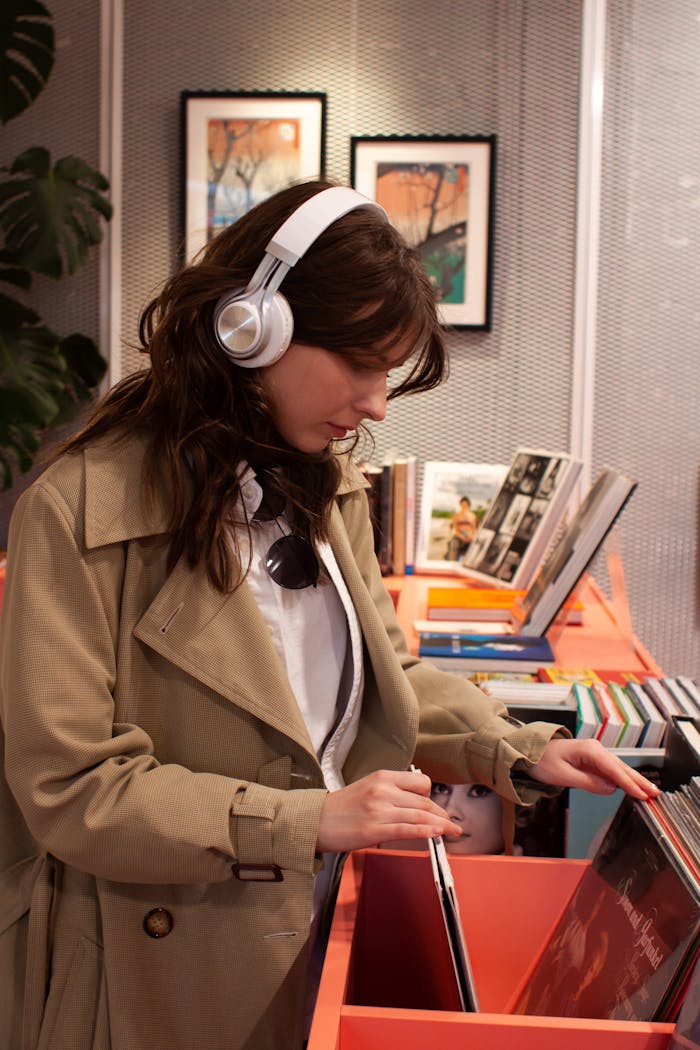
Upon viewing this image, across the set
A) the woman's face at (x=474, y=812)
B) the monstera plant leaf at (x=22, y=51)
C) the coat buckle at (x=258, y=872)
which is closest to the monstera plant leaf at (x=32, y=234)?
the monstera plant leaf at (x=22, y=51)

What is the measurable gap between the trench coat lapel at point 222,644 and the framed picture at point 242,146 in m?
2.16

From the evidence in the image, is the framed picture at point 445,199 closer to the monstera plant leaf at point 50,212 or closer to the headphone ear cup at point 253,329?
the monstera plant leaf at point 50,212

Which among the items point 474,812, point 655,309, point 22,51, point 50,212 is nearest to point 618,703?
point 474,812

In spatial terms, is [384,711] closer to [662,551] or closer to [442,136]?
[662,551]

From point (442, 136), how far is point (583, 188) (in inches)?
16.9

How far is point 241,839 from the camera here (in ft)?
3.01

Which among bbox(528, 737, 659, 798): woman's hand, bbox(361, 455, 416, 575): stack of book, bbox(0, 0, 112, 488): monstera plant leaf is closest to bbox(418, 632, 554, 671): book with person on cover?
bbox(528, 737, 659, 798): woman's hand

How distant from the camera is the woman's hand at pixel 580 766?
43.7 inches

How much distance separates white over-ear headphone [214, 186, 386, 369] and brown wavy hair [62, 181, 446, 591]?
0.03 meters

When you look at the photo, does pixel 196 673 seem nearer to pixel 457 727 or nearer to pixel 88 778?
pixel 88 778

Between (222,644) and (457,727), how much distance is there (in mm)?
363

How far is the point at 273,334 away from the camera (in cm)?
99

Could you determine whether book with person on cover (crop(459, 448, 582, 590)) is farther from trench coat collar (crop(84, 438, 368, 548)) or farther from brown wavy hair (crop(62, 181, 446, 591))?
trench coat collar (crop(84, 438, 368, 548))

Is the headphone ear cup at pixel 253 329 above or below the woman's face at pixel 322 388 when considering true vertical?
above
